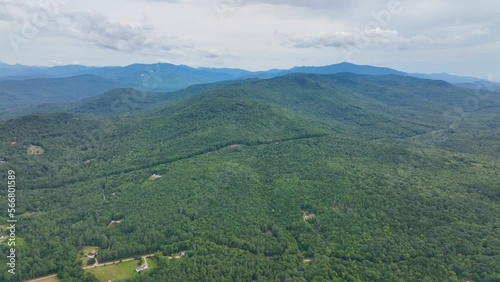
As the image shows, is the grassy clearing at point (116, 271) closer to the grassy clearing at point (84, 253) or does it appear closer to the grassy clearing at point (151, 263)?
the grassy clearing at point (151, 263)

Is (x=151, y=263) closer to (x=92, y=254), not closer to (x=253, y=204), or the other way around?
(x=92, y=254)

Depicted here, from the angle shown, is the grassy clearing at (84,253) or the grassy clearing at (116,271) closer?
the grassy clearing at (116,271)

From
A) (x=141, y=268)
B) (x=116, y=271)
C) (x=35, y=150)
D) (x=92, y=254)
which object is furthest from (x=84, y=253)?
(x=35, y=150)

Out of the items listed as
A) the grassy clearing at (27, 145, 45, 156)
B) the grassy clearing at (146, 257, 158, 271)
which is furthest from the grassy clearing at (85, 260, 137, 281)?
the grassy clearing at (27, 145, 45, 156)

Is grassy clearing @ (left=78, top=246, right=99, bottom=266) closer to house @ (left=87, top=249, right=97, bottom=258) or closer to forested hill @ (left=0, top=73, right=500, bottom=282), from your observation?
house @ (left=87, top=249, right=97, bottom=258)

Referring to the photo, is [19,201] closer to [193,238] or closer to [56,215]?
[56,215]

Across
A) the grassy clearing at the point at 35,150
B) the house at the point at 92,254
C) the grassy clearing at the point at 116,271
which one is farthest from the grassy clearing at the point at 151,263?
the grassy clearing at the point at 35,150
